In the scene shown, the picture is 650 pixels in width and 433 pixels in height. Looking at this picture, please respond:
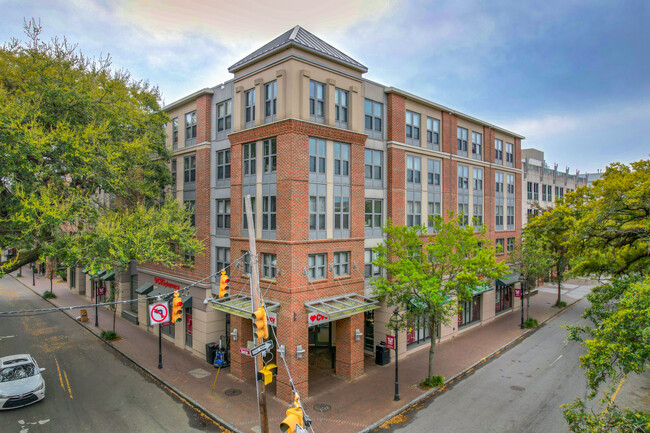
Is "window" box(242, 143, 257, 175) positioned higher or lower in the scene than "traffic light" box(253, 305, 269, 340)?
higher

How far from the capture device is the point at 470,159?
1237 inches

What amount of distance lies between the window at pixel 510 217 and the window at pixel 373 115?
20.3m

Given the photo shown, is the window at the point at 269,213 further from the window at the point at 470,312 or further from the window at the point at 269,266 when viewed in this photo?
the window at the point at 470,312

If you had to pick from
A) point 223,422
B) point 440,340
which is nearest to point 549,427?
point 440,340

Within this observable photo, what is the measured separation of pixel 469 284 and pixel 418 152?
35.7 feet

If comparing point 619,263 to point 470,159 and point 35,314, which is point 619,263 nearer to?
point 470,159

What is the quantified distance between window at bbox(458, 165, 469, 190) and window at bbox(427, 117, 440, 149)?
150 inches

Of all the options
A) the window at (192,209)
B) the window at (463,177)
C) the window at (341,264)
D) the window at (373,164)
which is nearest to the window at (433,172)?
the window at (463,177)

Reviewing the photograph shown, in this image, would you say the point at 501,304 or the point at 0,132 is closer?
the point at 0,132

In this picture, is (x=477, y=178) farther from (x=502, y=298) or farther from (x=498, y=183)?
(x=502, y=298)

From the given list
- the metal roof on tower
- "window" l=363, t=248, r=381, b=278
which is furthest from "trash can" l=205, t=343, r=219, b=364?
the metal roof on tower

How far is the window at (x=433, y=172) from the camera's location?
27.5 m

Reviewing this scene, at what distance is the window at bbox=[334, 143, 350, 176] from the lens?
2095 cm

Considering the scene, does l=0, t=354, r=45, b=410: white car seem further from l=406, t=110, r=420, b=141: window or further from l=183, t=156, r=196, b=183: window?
l=406, t=110, r=420, b=141: window
